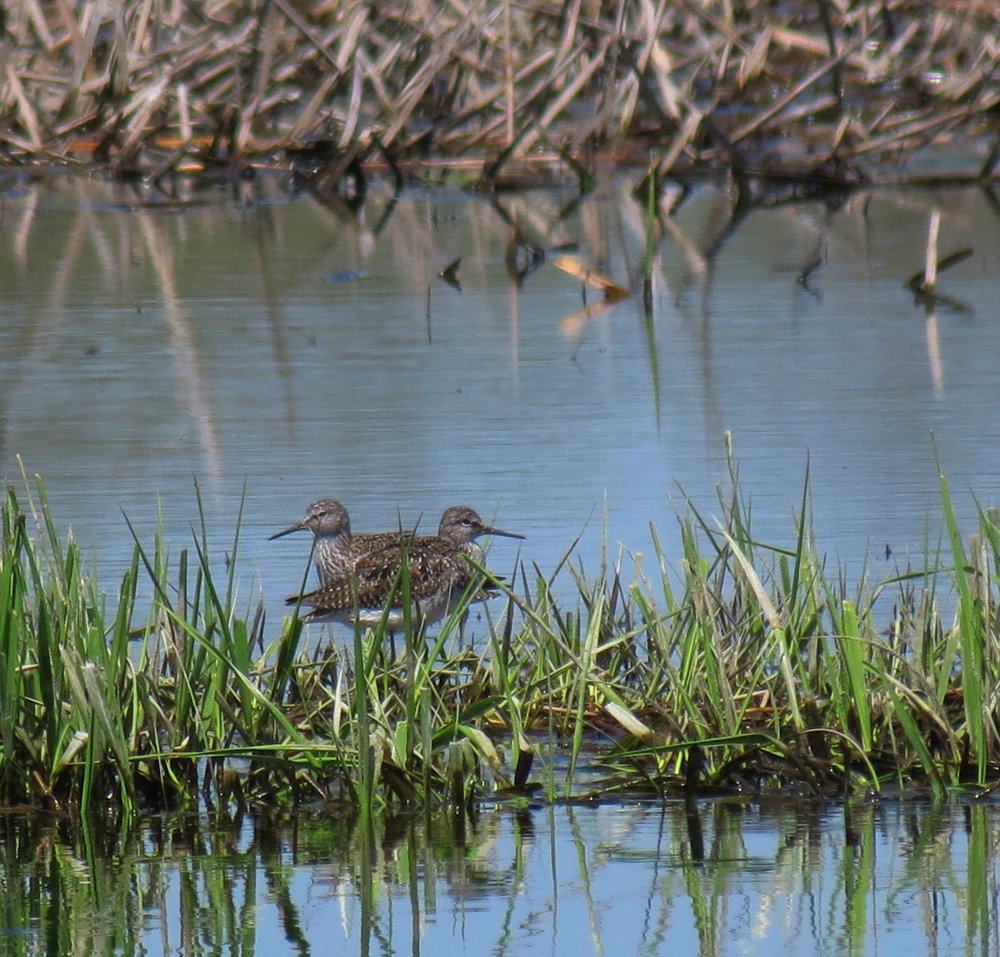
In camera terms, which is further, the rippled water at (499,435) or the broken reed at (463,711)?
the broken reed at (463,711)

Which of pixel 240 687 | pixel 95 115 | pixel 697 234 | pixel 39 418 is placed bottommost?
pixel 240 687

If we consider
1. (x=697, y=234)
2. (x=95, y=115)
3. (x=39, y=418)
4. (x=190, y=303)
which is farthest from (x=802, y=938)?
(x=95, y=115)

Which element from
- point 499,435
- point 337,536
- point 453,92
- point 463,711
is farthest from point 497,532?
point 453,92

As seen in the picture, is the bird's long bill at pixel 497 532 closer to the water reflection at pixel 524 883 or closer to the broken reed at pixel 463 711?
the broken reed at pixel 463 711

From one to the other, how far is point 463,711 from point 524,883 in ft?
2.23

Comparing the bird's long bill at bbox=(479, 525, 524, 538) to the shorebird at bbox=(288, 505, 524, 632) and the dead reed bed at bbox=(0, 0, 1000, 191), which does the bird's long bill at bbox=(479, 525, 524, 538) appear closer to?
the shorebird at bbox=(288, 505, 524, 632)

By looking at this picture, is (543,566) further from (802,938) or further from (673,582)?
(802,938)

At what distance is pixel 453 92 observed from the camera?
18625mm

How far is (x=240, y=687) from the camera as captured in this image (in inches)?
167

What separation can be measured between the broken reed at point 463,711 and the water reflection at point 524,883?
0.11m

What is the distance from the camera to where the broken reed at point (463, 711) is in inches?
160

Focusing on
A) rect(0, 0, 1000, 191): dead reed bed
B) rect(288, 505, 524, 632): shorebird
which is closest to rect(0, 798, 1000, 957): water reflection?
rect(288, 505, 524, 632): shorebird

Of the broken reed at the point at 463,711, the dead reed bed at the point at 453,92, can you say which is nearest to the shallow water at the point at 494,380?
the broken reed at the point at 463,711

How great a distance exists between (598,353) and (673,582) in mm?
3796
